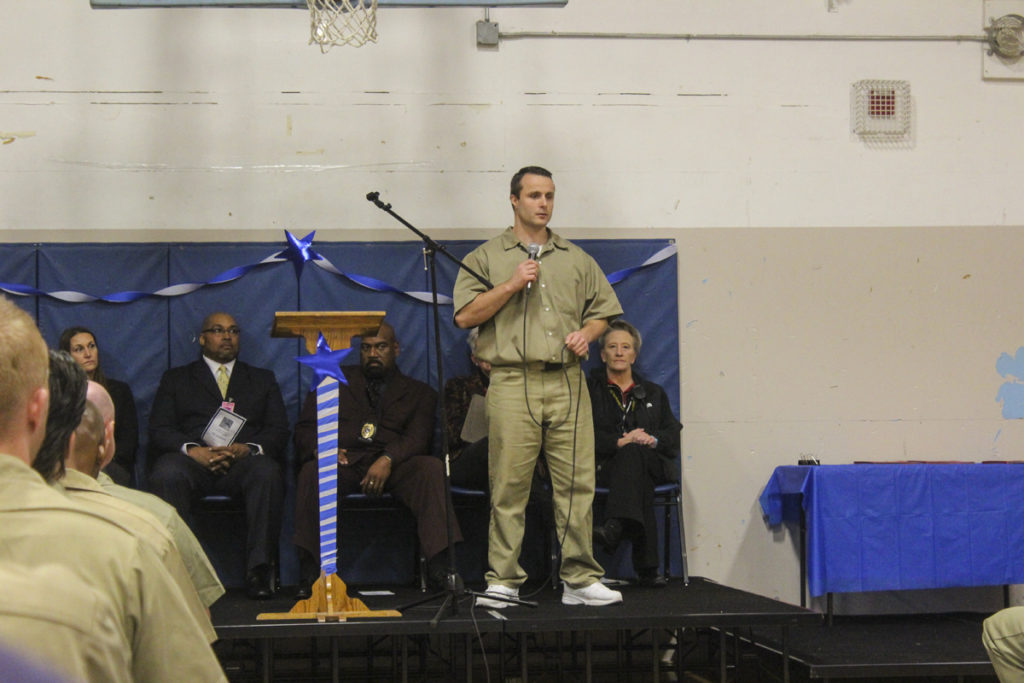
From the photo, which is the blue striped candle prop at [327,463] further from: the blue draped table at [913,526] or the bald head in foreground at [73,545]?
the bald head in foreground at [73,545]

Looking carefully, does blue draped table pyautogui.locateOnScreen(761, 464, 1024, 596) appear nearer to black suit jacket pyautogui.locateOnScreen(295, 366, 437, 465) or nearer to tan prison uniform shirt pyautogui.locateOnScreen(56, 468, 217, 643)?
black suit jacket pyautogui.locateOnScreen(295, 366, 437, 465)

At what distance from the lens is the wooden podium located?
3922 millimetres

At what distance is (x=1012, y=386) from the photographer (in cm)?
590

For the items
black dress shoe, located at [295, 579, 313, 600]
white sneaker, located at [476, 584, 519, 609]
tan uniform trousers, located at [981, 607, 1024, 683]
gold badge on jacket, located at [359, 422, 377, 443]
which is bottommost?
black dress shoe, located at [295, 579, 313, 600]

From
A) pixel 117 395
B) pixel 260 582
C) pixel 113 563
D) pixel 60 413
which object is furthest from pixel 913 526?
pixel 113 563

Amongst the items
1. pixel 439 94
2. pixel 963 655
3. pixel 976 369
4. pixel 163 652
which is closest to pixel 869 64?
pixel 976 369

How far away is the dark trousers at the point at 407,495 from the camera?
4.71m

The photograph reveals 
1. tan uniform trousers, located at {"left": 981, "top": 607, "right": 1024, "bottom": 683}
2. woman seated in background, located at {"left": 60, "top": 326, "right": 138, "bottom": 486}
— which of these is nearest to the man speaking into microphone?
woman seated in background, located at {"left": 60, "top": 326, "right": 138, "bottom": 486}

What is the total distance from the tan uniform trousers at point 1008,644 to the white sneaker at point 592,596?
2054 mm

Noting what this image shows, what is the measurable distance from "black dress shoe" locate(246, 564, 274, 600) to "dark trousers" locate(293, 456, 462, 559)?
20cm

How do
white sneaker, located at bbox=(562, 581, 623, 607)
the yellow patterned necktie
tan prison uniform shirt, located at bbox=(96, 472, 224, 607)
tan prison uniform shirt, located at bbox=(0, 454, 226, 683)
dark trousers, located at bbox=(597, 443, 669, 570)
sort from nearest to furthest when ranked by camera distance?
tan prison uniform shirt, located at bbox=(0, 454, 226, 683) → tan prison uniform shirt, located at bbox=(96, 472, 224, 607) → white sneaker, located at bbox=(562, 581, 623, 607) → dark trousers, located at bbox=(597, 443, 669, 570) → the yellow patterned necktie

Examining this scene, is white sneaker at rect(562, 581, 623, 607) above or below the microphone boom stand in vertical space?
below

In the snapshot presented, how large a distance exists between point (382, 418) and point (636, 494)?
4.22 ft

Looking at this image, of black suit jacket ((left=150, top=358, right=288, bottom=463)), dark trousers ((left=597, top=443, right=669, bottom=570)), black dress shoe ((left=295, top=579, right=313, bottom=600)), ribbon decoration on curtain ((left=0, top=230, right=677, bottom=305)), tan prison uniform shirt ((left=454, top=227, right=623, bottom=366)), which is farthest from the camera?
ribbon decoration on curtain ((left=0, top=230, right=677, bottom=305))
